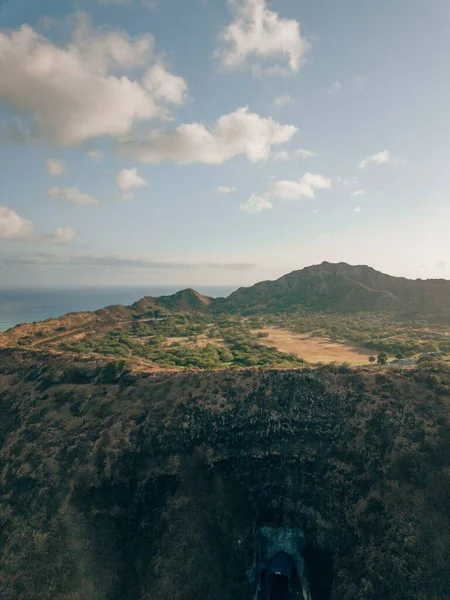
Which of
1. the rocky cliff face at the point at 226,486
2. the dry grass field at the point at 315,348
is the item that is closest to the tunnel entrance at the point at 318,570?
the rocky cliff face at the point at 226,486

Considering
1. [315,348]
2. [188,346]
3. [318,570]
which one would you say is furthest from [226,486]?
[315,348]

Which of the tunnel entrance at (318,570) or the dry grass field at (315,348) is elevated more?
the dry grass field at (315,348)

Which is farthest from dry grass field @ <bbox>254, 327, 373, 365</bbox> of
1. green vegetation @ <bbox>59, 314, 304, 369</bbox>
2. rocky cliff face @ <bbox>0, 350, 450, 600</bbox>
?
rocky cliff face @ <bbox>0, 350, 450, 600</bbox>

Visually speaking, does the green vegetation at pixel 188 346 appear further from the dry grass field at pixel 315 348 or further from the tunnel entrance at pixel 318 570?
the tunnel entrance at pixel 318 570

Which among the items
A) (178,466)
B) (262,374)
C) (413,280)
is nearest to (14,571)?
(178,466)

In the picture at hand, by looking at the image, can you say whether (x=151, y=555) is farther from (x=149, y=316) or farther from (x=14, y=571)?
(x=149, y=316)
